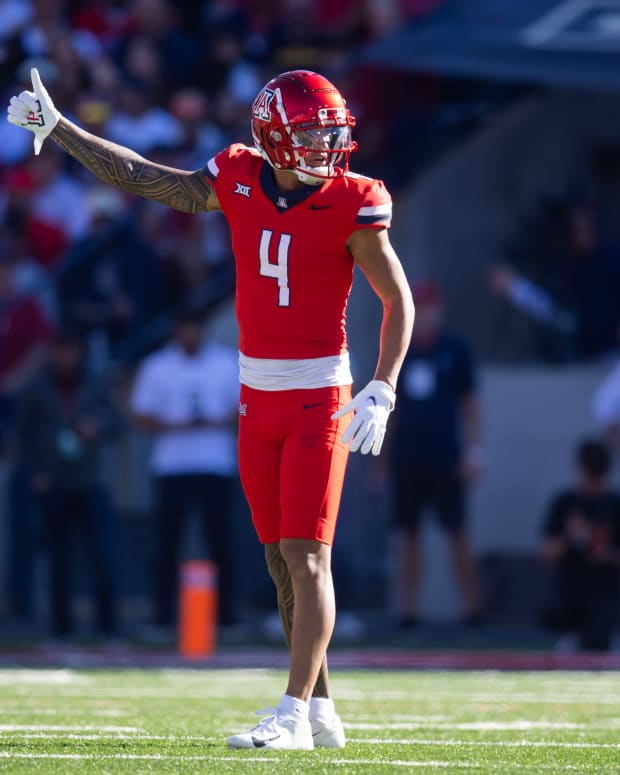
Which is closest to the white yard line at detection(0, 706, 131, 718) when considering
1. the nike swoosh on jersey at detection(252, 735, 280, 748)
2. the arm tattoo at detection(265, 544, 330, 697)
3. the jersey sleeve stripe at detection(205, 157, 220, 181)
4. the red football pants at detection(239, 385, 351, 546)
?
the arm tattoo at detection(265, 544, 330, 697)

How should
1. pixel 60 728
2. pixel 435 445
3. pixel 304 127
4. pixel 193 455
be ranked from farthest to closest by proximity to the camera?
1. pixel 435 445
2. pixel 193 455
3. pixel 60 728
4. pixel 304 127

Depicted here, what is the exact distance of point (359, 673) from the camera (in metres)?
9.61

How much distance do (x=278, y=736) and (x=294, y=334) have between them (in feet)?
4.06

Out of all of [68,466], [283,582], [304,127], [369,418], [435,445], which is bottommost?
[283,582]

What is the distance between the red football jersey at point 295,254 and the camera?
5902 mm

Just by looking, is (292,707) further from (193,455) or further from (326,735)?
(193,455)

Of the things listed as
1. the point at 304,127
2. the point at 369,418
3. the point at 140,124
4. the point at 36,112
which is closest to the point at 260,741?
the point at 369,418

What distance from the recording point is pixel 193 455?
12.2 m

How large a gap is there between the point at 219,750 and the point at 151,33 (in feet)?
37.1

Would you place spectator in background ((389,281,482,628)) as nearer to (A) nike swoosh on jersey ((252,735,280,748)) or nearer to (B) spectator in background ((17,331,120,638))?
(B) spectator in background ((17,331,120,638))

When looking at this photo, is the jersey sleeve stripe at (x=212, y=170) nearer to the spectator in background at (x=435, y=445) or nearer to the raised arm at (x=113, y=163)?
the raised arm at (x=113, y=163)

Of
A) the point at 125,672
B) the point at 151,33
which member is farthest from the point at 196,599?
the point at 151,33

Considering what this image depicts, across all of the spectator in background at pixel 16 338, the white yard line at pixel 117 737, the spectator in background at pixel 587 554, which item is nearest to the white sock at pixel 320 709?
the white yard line at pixel 117 737

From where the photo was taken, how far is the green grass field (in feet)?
17.4
